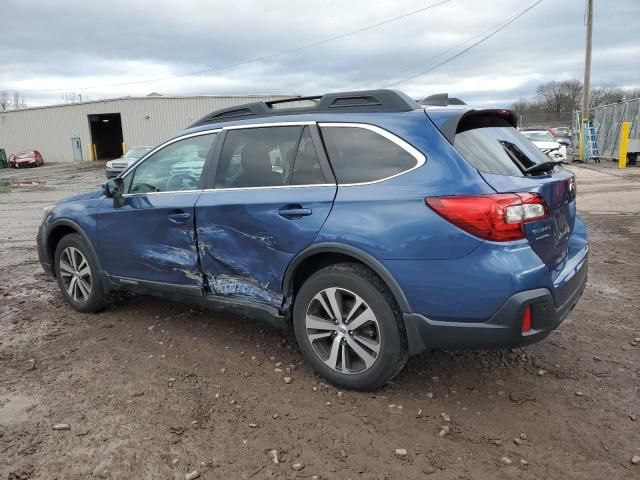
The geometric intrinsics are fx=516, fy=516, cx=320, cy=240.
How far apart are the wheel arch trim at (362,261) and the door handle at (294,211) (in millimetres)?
222

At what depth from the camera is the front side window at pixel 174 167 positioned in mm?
4000

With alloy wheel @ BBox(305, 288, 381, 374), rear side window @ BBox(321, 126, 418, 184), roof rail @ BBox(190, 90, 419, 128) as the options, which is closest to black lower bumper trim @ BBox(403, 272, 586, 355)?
alloy wheel @ BBox(305, 288, 381, 374)

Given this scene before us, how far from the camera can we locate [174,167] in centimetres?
426

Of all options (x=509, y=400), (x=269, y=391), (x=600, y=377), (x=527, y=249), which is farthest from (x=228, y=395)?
(x=600, y=377)

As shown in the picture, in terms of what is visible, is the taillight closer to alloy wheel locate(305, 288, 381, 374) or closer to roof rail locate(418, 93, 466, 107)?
A: alloy wheel locate(305, 288, 381, 374)

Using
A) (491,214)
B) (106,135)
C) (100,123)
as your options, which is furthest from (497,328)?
(106,135)

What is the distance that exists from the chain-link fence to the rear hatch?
2172 cm

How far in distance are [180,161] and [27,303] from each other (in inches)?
95.0

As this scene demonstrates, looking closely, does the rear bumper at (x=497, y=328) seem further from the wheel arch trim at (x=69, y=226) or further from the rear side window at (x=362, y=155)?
the wheel arch trim at (x=69, y=226)

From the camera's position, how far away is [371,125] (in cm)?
318

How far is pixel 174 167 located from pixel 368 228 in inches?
79.9

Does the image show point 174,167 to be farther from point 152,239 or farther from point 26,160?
point 26,160

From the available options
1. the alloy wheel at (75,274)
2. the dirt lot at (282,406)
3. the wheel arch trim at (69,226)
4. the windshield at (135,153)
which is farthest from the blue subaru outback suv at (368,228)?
the windshield at (135,153)

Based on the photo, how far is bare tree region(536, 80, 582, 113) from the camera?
77.0m
